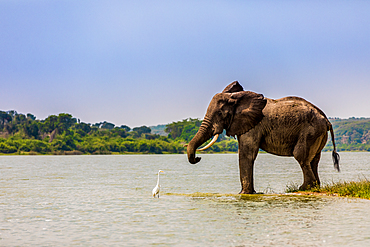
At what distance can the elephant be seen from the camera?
1427 cm

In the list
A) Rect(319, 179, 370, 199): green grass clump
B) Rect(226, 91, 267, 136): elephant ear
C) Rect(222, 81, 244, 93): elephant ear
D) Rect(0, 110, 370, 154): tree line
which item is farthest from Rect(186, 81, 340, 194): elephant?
Rect(0, 110, 370, 154): tree line

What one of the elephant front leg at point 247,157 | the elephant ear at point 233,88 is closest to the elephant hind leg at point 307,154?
the elephant front leg at point 247,157

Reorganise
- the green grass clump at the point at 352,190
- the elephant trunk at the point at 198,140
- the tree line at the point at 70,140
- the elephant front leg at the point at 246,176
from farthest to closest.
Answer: the tree line at the point at 70,140 < the elephant front leg at the point at 246,176 < the elephant trunk at the point at 198,140 < the green grass clump at the point at 352,190

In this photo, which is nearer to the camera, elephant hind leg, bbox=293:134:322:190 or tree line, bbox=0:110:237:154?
elephant hind leg, bbox=293:134:322:190

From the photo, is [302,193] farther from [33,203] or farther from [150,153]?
[150,153]

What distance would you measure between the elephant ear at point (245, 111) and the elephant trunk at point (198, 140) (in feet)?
2.10

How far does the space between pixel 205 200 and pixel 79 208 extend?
3.63m

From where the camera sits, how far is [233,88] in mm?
15008

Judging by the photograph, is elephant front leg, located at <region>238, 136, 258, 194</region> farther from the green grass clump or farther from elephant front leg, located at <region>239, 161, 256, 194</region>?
the green grass clump

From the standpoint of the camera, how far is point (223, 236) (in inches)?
367

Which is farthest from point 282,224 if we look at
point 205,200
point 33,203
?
point 33,203

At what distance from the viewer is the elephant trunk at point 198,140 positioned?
14.3m

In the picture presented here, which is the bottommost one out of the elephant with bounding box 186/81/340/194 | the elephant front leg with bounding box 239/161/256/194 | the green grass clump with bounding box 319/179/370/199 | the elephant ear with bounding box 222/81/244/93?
the green grass clump with bounding box 319/179/370/199

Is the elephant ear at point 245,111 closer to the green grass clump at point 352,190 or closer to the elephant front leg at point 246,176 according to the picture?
the elephant front leg at point 246,176
